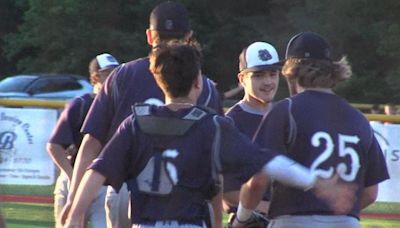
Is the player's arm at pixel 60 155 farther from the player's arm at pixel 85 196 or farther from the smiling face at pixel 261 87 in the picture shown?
the player's arm at pixel 85 196

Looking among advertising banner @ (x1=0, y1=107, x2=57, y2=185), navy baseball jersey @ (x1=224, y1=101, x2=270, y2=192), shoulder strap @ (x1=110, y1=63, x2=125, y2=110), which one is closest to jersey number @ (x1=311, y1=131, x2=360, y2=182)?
navy baseball jersey @ (x1=224, y1=101, x2=270, y2=192)

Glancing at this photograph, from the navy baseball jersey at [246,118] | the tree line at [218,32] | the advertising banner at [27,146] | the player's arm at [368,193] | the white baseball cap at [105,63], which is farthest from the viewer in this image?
the tree line at [218,32]

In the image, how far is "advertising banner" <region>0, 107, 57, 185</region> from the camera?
46.2 feet

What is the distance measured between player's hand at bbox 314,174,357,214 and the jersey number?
0.10 feet

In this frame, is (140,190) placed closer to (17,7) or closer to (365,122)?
(365,122)

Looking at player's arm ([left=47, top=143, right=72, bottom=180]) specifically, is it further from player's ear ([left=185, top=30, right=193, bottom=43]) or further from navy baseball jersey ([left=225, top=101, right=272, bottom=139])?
player's ear ([left=185, top=30, right=193, bottom=43])

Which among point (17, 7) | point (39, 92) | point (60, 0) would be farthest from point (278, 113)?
point (17, 7)

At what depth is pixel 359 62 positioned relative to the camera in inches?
1508

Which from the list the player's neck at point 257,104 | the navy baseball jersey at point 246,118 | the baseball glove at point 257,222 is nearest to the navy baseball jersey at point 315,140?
the baseball glove at point 257,222

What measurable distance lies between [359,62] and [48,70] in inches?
477

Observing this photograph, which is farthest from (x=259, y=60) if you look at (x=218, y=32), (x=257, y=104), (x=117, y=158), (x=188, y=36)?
(x=218, y=32)

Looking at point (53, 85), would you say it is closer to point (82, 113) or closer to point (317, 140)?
point (82, 113)

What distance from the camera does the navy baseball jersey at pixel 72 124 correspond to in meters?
7.52

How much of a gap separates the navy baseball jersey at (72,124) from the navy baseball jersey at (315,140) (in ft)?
8.63
